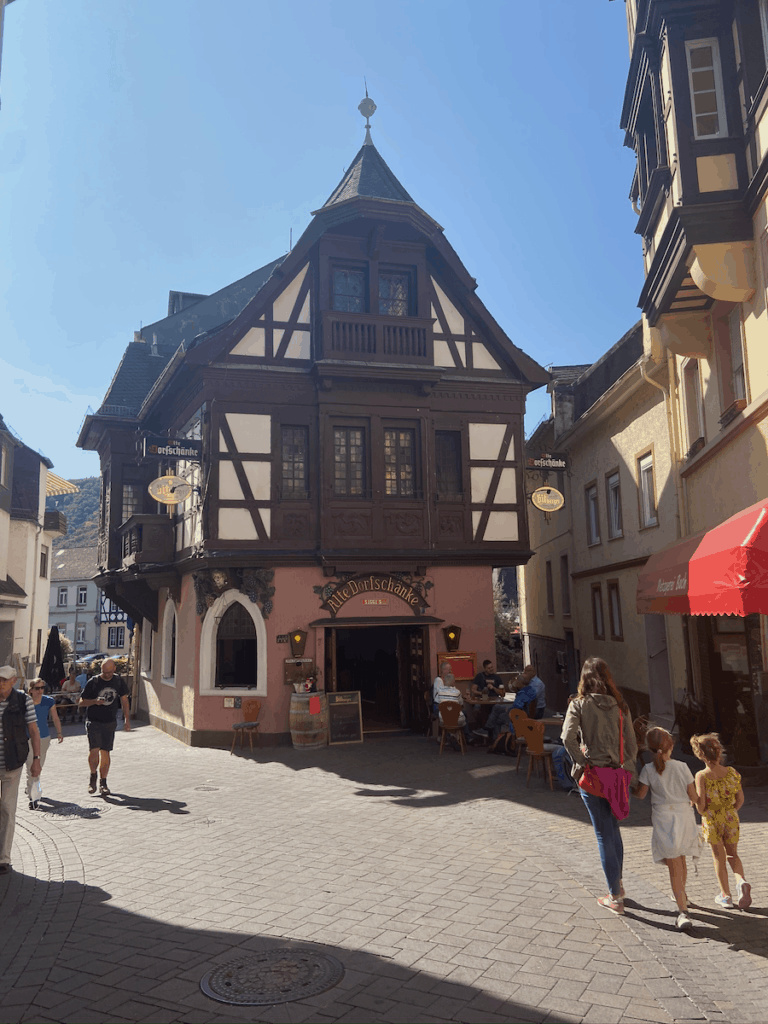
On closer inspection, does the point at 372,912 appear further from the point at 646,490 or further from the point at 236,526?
the point at 646,490

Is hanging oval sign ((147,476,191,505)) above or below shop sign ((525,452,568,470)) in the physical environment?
below

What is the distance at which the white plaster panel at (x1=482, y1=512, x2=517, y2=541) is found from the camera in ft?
57.7

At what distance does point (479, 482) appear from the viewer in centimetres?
1767

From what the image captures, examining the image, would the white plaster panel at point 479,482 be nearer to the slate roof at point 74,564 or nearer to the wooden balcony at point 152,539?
the wooden balcony at point 152,539

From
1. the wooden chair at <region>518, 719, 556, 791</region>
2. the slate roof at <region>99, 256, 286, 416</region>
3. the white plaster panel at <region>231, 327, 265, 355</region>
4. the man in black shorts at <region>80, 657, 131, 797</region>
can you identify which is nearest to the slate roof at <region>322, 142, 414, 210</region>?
the white plaster panel at <region>231, 327, 265, 355</region>

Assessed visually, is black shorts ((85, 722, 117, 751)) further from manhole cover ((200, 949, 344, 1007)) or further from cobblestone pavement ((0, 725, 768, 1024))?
manhole cover ((200, 949, 344, 1007))

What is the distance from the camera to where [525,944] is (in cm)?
547

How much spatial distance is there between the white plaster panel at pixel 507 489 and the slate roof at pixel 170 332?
11.0m

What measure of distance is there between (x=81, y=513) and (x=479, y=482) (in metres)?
78.6

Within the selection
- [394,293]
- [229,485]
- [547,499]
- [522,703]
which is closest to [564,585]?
[547,499]

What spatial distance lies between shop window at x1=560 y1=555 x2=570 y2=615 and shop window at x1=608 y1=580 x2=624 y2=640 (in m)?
4.29

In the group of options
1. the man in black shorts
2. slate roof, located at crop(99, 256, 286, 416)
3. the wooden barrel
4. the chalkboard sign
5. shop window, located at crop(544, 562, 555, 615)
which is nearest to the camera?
the man in black shorts

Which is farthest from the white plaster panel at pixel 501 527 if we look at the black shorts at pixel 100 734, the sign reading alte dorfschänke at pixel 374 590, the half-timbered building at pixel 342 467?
the black shorts at pixel 100 734

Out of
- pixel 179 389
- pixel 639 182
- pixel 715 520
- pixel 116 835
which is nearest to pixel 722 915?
pixel 116 835
